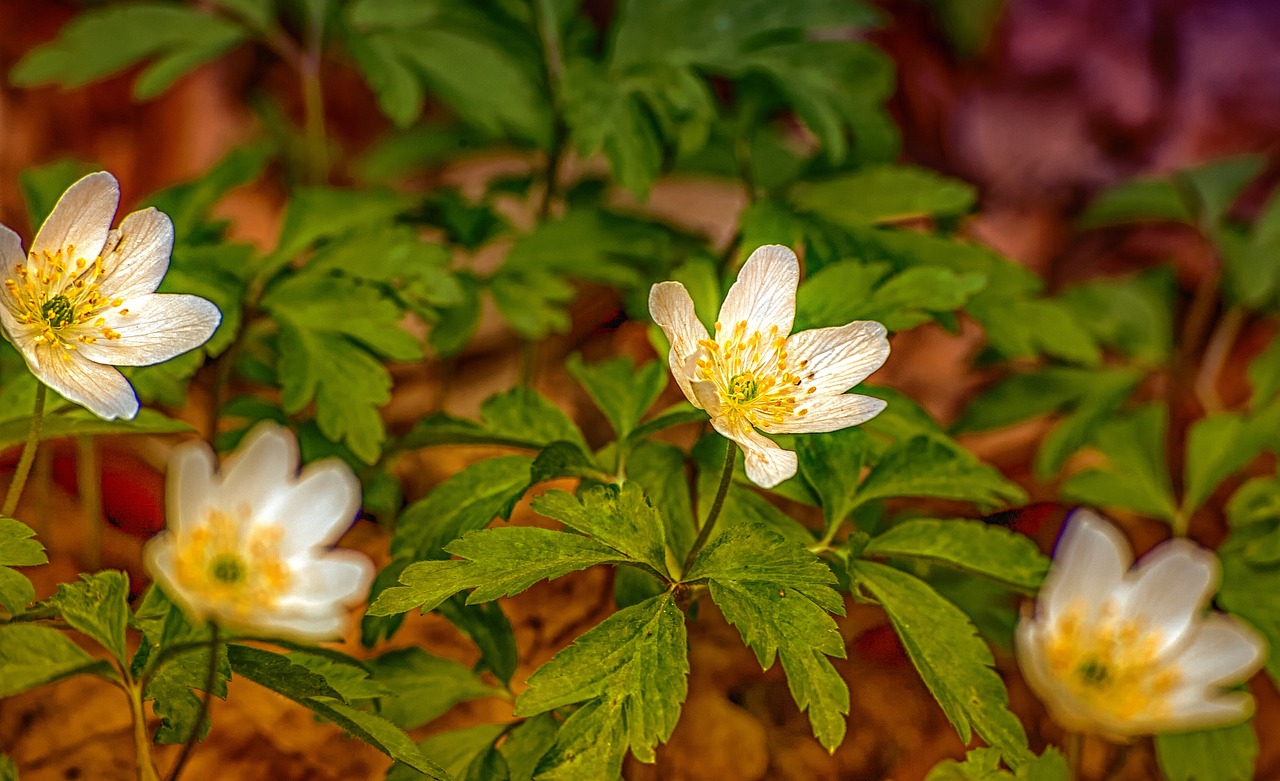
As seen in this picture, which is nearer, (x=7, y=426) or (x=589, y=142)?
(x=7, y=426)

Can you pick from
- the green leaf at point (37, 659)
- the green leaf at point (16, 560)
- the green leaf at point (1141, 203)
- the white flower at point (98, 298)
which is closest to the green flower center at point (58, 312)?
the white flower at point (98, 298)

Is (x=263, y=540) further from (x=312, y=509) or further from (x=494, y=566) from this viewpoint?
(x=494, y=566)

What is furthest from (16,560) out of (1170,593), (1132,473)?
(1132,473)

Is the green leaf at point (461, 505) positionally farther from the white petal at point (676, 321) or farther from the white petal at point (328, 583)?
the white petal at point (676, 321)

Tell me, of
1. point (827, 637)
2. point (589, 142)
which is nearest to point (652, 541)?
point (827, 637)

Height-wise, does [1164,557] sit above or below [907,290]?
below

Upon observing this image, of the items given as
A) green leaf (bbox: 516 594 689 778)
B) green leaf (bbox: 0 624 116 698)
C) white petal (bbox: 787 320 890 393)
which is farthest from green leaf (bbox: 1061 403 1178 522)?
green leaf (bbox: 0 624 116 698)

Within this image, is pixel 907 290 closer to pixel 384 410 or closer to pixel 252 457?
pixel 252 457

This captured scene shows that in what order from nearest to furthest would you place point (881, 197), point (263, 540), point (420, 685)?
1. point (420, 685)
2. point (263, 540)
3. point (881, 197)
